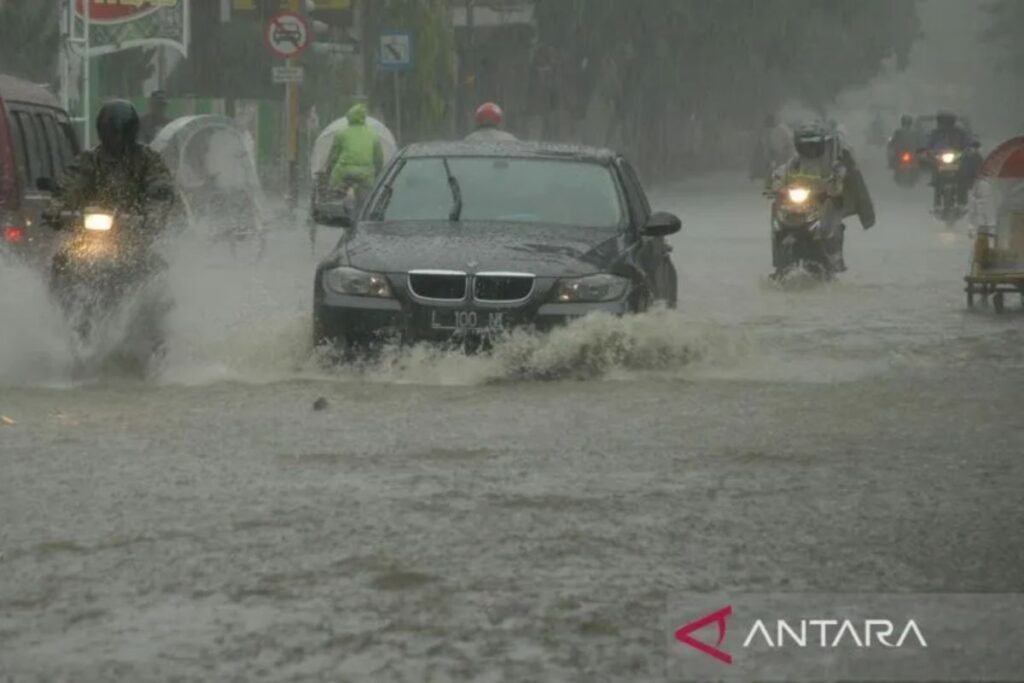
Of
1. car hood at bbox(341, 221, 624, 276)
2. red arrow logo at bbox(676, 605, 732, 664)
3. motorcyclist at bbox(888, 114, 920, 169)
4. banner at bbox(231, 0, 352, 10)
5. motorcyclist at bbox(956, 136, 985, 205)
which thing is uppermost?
banner at bbox(231, 0, 352, 10)

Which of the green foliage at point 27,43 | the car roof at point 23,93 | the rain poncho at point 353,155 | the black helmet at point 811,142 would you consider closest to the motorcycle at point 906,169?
the green foliage at point 27,43

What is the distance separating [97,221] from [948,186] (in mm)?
27738

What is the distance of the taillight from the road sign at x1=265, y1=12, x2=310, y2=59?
2201 cm

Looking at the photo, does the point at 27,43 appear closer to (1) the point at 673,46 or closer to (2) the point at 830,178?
(2) the point at 830,178

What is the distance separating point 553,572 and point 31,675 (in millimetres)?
1968

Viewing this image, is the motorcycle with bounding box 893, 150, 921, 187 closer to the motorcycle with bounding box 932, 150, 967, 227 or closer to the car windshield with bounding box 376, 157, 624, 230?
the motorcycle with bounding box 932, 150, 967, 227

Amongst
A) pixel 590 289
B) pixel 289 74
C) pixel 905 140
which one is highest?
pixel 289 74

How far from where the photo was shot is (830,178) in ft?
84.3

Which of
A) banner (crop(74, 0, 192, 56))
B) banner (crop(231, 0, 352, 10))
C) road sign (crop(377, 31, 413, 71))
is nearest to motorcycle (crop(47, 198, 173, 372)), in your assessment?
banner (crop(74, 0, 192, 56))

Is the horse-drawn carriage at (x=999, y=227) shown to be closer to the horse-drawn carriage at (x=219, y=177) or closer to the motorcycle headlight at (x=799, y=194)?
the motorcycle headlight at (x=799, y=194)

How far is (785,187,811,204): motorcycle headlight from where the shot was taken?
25.5 meters

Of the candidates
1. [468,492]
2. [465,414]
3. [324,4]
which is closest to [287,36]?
[324,4]

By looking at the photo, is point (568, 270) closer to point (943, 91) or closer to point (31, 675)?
point (31, 675)

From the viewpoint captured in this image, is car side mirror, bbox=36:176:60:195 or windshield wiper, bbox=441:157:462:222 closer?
car side mirror, bbox=36:176:60:195
